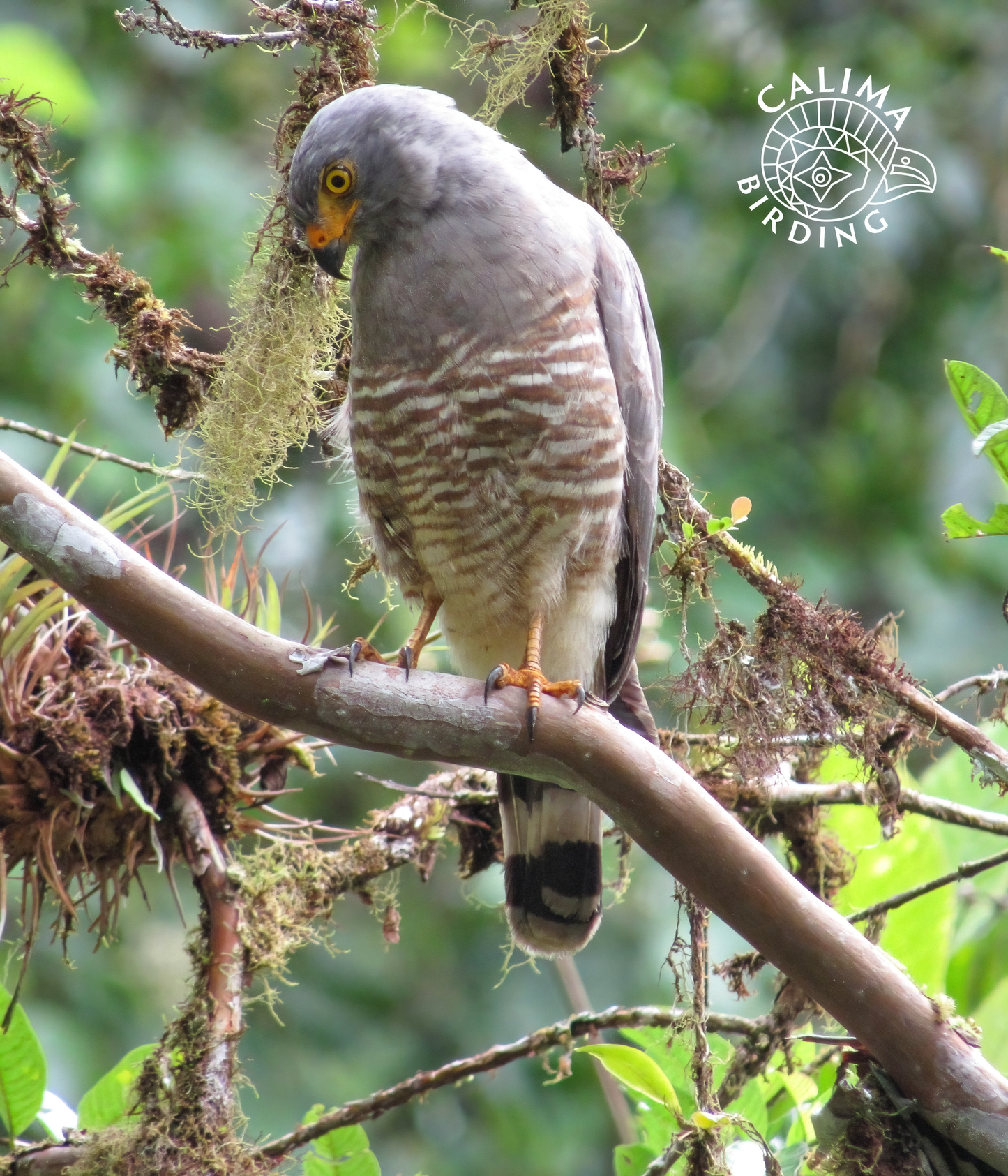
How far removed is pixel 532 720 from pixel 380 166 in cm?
124

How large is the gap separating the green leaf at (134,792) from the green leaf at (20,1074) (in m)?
0.47

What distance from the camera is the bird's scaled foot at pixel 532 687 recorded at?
5.87 feet

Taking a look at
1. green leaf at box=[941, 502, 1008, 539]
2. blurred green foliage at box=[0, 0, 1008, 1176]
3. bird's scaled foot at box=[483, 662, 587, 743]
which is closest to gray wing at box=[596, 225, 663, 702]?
bird's scaled foot at box=[483, 662, 587, 743]

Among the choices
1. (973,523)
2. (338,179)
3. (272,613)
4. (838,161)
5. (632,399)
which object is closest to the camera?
(973,523)

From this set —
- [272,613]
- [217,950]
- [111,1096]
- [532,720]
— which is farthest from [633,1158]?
[272,613]

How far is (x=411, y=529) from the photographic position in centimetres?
249

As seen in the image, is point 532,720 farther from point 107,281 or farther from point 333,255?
point 107,281

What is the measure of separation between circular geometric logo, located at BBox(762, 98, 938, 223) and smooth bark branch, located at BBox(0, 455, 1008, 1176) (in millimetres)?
3220

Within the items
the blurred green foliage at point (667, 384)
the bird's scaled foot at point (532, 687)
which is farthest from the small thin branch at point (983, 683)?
the blurred green foliage at point (667, 384)

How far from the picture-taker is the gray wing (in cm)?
244

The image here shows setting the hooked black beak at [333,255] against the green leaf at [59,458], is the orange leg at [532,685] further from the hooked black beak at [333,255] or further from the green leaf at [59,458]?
the green leaf at [59,458]

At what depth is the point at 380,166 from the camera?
239 cm

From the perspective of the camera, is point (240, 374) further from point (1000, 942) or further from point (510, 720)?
point (1000, 942)

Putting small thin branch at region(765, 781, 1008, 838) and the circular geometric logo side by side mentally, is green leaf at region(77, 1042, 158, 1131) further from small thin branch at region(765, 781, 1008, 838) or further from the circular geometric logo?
the circular geometric logo
